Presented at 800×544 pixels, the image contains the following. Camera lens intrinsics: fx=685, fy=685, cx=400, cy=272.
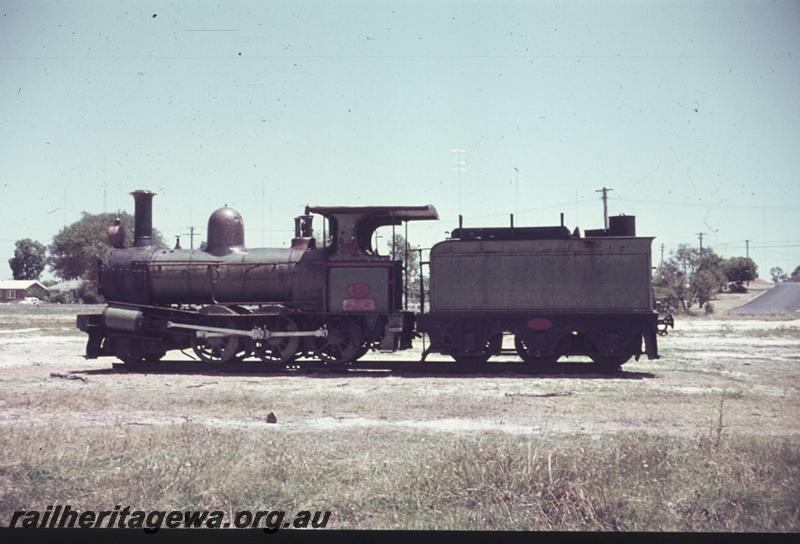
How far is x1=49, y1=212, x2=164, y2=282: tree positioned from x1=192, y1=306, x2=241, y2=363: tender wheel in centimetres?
4789

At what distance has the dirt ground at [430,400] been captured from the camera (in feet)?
29.2

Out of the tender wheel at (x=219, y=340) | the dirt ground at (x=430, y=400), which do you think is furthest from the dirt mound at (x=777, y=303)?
the tender wheel at (x=219, y=340)

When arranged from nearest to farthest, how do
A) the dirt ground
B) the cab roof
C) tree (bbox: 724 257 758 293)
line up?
the dirt ground → the cab roof → tree (bbox: 724 257 758 293)

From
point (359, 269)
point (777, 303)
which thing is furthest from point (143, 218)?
point (777, 303)

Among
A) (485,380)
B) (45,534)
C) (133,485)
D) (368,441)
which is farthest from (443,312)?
(45,534)

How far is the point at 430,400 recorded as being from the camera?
10.8m

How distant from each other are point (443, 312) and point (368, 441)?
740 centimetres

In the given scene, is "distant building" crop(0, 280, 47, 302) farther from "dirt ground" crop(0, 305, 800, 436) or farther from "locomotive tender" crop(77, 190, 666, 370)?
"dirt ground" crop(0, 305, 800, 436)

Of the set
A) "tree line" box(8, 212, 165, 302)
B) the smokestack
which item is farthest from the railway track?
"tree line" box(8, 212, 165, 302)

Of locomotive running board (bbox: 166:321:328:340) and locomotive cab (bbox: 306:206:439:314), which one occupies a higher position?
locomotive cab (bbox: 306:206:439:314)

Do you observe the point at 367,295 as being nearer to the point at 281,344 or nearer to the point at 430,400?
the point at 281,344

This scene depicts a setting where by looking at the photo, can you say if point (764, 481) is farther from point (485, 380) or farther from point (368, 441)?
point (485, 380)

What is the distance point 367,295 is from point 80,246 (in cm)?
5338

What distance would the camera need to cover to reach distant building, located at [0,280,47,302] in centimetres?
10250
